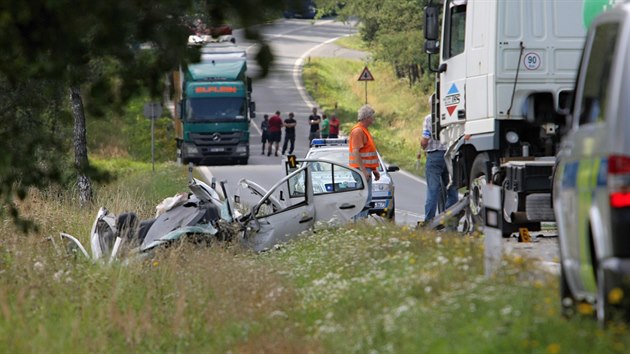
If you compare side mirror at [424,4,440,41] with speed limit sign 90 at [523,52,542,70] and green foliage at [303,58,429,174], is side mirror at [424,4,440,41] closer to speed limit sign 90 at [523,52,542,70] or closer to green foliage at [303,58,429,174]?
speed limit sign 90 at [523,52,542,70]

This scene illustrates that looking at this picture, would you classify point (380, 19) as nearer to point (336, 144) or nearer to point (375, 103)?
point (375, 103)

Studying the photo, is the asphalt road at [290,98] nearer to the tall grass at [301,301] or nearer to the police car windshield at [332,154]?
the police car windshield at [332,154]

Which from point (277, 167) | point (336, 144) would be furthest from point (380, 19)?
point (336, 144)

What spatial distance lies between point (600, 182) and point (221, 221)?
28.9 ft

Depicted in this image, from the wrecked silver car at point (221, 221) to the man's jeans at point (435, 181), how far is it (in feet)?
8.26

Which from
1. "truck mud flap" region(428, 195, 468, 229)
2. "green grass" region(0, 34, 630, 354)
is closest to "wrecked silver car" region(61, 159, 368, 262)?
"green grass" region(0, 34, 630, 354)

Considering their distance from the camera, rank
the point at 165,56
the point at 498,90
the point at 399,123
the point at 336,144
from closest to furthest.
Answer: the point at 165,56 < the point at 498,90 < the point at 336,144 < the point at 399,123

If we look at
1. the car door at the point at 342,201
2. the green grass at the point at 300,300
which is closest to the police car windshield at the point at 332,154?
the car door at the point at 342,201

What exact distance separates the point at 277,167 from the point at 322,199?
27.2m

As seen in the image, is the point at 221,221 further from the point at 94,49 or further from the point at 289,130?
the point at 289,130

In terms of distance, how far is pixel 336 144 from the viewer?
25.1 metres

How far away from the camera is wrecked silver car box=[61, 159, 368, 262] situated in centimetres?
1541

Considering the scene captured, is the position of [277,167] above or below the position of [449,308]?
below

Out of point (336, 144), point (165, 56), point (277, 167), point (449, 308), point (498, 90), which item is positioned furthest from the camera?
point (277, 167)
